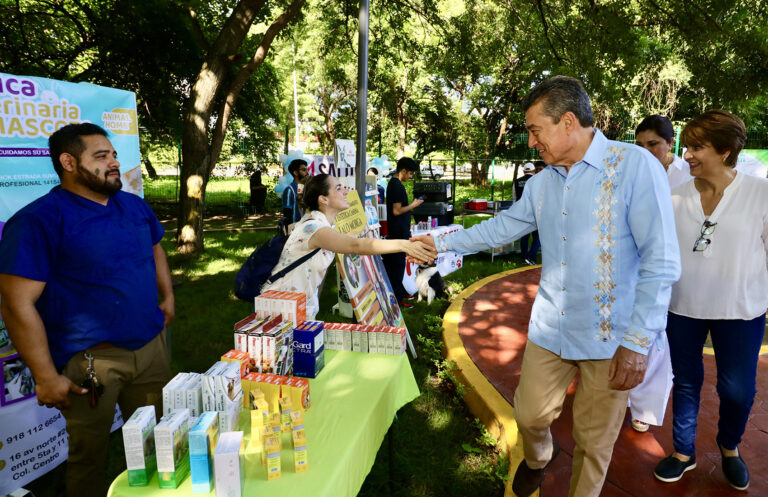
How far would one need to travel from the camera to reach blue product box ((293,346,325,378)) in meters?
2.30

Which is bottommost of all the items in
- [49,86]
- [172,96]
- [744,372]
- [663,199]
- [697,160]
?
[744,372]

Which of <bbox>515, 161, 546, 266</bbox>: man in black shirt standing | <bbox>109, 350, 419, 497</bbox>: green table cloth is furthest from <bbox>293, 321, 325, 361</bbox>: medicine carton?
<bbox>515, 161, 546, 266</bbox>: man in black shirt standing

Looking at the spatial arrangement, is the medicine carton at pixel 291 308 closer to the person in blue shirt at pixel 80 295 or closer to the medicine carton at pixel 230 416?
the medicine carton at pixel 230 416

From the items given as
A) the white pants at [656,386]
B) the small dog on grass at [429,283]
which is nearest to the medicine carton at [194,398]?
the white pants at [656,386]

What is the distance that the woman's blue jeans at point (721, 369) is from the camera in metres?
2.44

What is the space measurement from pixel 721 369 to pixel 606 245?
47.1 inches

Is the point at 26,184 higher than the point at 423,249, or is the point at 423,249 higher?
the point at 26,184

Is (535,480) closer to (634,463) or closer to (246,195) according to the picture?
(634,463)

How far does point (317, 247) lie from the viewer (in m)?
2.98

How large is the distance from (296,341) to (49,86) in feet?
7.11

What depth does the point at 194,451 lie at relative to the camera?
148cm

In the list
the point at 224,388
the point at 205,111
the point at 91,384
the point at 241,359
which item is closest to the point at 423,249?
the point at 241,359

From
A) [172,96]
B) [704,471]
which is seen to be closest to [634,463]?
[704,471]

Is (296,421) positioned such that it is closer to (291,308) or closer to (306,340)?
(306,340)
